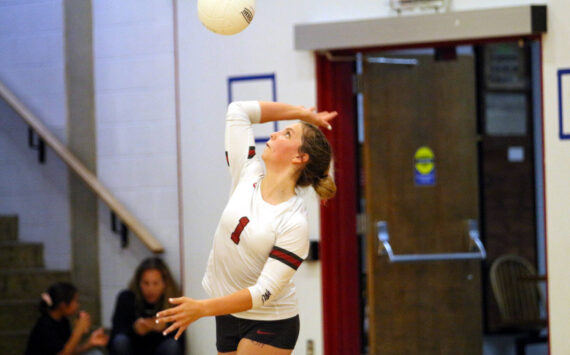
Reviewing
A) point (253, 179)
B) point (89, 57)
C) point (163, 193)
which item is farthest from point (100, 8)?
point (253, 179)

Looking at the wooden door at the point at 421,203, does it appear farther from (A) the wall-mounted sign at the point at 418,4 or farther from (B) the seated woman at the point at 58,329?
(B) the seated woman at the point at 58,329

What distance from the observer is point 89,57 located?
15.4 ft

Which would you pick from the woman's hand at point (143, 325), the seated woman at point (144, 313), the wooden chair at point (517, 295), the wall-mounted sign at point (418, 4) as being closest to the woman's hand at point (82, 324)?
the seated woman at point (144, 313)

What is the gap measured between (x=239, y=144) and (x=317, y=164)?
1.03 feet

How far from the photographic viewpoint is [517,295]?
5.07 metres

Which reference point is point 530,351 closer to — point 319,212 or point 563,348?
point 563,348

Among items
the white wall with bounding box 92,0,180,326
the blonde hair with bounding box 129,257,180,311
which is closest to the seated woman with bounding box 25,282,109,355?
the blonde hair with bounding box 129,257,180,311

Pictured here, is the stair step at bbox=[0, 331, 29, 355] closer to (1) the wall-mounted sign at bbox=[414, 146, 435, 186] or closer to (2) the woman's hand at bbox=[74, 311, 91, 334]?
(2) the woman's hand at bbox=[74, 311, 91, 334]

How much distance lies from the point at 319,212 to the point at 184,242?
895 millimetres

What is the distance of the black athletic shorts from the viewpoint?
8.09 ft

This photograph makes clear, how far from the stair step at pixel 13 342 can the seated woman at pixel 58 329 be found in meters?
0.69

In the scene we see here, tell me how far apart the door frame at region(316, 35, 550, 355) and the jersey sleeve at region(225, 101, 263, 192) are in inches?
57.8

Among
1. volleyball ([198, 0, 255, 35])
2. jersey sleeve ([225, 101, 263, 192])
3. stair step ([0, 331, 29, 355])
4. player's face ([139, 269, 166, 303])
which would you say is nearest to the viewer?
jersey sleeve ([225, 101, 263, 192])

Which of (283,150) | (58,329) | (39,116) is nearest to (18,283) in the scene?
(58,329)
